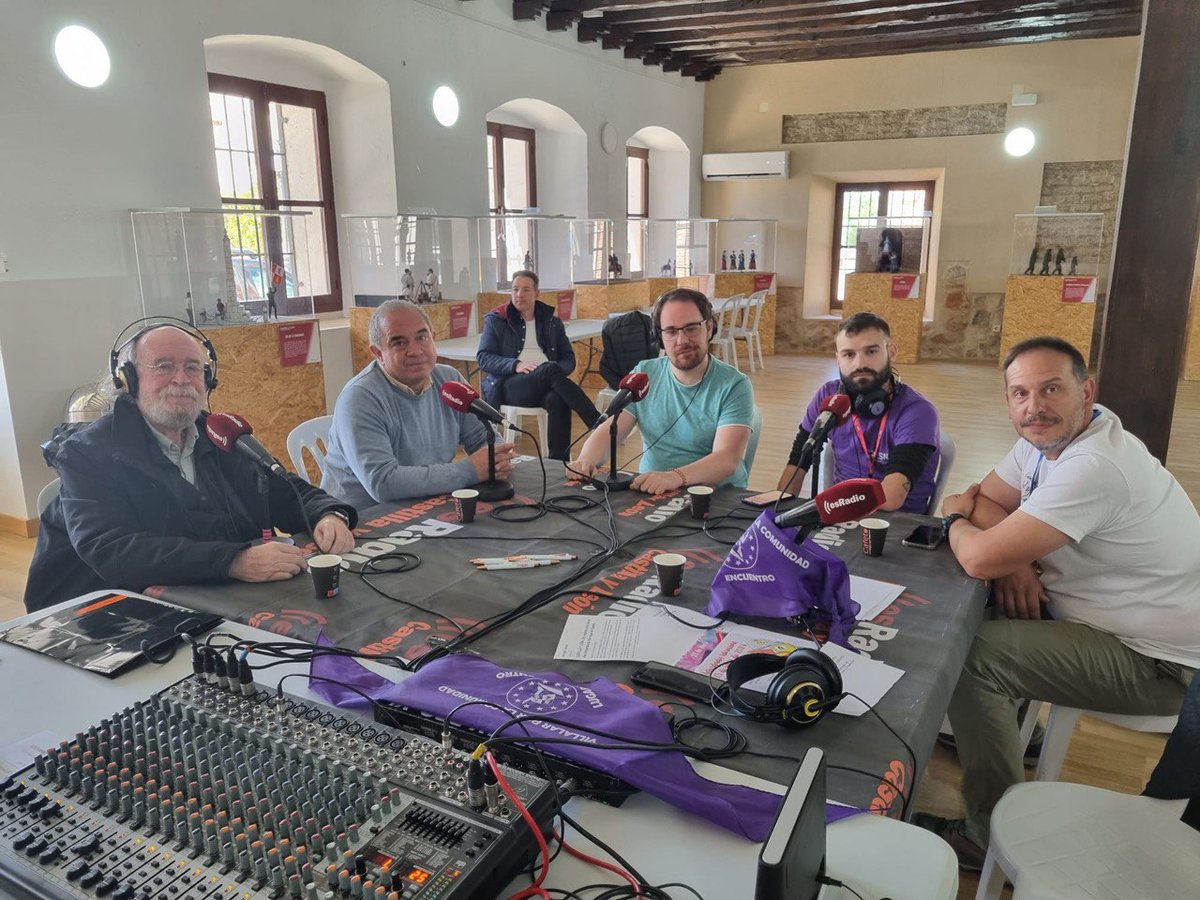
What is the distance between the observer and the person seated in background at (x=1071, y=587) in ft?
6.04

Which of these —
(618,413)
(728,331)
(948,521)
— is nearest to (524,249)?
(728,331)

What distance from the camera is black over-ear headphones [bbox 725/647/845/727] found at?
3.94ft

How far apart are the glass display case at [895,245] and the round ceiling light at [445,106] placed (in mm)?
5123

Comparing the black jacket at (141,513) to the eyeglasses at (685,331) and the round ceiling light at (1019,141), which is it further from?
the round ceiling light at (1019,141)

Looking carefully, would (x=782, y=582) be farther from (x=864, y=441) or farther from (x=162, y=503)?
(x=162, y=503)

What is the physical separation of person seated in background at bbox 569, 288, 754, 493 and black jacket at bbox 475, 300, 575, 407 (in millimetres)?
2336

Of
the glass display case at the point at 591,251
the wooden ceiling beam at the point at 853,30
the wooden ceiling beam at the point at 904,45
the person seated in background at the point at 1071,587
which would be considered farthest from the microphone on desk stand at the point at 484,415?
the wooden ceiling beam at the point at 904,45

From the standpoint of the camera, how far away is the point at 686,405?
2855 millimetres

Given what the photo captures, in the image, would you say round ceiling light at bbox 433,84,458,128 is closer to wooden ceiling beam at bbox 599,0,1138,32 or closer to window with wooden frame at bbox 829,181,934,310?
wooden ceiling beam at bbox 599,0,1138,32

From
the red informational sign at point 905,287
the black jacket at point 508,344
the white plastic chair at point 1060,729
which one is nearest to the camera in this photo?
the white plastic chair at point 1060,729

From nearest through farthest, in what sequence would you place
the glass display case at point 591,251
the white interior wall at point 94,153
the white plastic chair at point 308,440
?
the white plastic chair at point 308,440 → the white interior wall at point 94,153 → the glass display case at point 591,251

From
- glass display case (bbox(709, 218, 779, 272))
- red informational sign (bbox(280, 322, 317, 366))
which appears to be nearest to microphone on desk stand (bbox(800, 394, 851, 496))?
red informational sign (bbox(280, 322, 317, 366))

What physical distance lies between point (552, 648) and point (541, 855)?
0.55m

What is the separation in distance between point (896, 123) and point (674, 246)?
9.44ft
